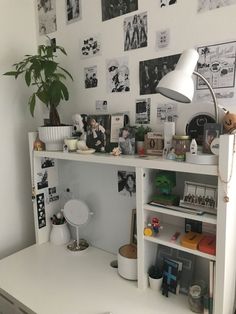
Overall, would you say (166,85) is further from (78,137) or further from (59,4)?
(59,4)

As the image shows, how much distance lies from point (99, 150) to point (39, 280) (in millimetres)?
667

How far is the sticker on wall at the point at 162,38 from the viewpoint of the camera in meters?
1.15

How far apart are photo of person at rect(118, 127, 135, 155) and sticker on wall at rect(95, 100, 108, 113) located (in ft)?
0.85

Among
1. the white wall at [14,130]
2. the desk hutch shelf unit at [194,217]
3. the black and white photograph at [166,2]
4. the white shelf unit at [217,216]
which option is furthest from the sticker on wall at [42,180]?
the black and white photograph at [166,2]

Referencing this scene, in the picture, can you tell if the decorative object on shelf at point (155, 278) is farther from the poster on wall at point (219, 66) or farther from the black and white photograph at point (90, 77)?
the black and white photograph at point (90, 77)

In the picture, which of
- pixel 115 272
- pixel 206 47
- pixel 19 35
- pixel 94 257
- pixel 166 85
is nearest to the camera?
pixel 166 85

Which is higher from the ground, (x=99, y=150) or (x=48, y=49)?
(x=48, y=49)

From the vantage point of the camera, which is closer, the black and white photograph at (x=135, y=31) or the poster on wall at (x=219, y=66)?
the poster on wall at (x=219, y=66)

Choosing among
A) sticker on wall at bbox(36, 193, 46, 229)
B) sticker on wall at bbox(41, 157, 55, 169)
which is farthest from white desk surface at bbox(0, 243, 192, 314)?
sticker on wall at bbox(41, 157, 55, 169)

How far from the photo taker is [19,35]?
1.58 m

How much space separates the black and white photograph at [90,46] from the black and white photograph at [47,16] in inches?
10.0

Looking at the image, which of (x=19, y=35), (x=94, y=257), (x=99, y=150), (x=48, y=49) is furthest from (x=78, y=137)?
(x=19, y=35)

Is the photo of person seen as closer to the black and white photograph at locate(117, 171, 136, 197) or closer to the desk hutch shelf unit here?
the desk hutch shelf unit

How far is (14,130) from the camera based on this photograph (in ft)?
5.26
